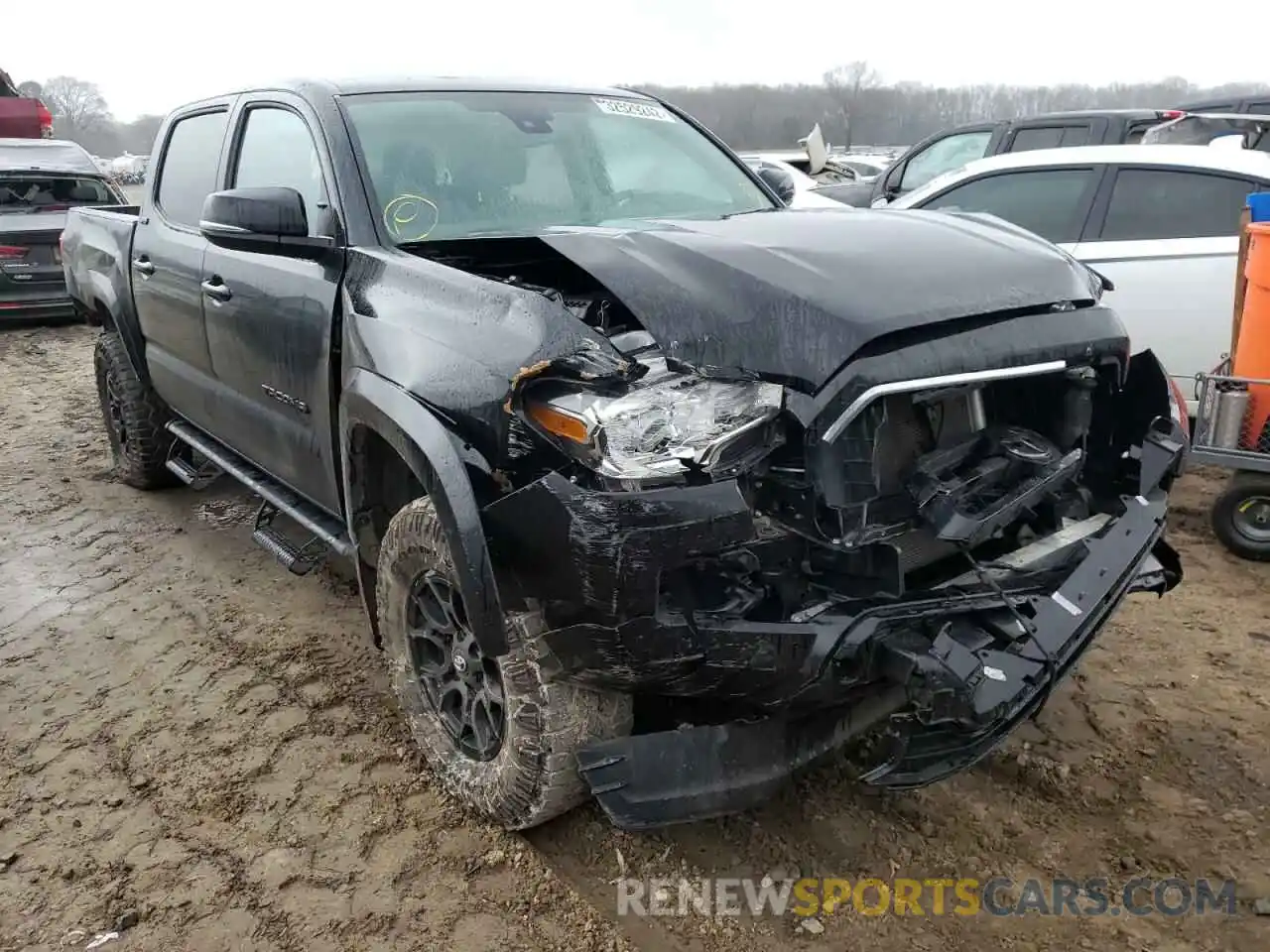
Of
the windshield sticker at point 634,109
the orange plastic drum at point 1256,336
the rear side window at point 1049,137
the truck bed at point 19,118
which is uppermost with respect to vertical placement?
the truck bed at point 19,118

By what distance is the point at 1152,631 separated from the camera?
372cm

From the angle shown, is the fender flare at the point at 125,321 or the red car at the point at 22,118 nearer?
the fender flare at the point at 125,321

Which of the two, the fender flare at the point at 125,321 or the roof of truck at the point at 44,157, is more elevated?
the roof of truck at the point at 44,157

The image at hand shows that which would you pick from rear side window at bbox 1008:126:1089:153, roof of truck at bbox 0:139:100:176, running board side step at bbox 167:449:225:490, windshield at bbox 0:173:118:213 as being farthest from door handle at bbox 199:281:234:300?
roof of truck at bbox 0:139:100:176

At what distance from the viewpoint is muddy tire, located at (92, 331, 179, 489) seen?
204 inches

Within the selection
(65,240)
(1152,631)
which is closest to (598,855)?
(1152,631)

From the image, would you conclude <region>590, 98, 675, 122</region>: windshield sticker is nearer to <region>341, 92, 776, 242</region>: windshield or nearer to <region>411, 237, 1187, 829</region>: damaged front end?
<region>341, 92, 776, 242</region>: windshield

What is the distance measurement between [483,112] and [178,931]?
2.60 m

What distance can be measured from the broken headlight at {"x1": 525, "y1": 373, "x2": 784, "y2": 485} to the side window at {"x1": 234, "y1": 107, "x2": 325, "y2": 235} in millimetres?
1510

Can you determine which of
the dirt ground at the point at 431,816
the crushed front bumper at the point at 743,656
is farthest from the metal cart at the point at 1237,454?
the crushed front bumper at the point at 743,656

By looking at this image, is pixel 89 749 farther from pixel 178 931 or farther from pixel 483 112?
pixel 483 112

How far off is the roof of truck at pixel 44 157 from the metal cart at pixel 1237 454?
1092cm

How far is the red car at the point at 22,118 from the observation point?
1541 cm

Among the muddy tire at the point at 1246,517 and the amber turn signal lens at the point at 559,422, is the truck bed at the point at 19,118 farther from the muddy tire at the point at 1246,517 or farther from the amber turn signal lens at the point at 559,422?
the muddy tire at the point at 1246,517
